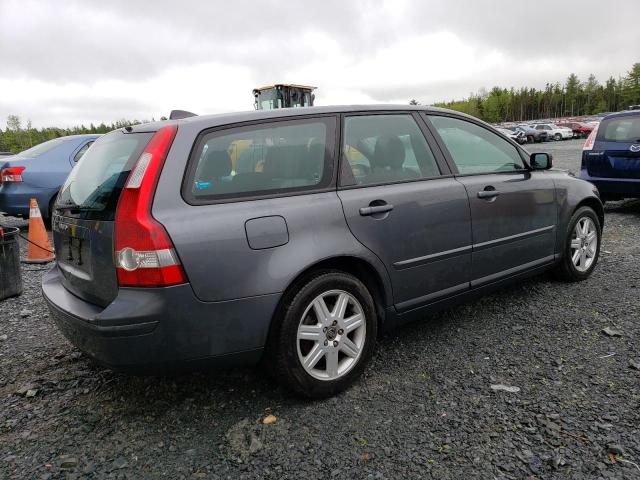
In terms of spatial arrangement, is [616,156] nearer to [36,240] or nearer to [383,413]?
[383,413]

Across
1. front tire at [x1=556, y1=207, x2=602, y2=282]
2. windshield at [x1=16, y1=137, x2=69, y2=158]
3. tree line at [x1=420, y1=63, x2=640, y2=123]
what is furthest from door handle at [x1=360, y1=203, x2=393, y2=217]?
tree line at [x1=420, y1=63, x2=640, y2=123]

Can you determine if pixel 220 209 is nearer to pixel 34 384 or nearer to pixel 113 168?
pixel 113 168

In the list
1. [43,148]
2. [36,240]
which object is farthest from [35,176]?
[36,240]

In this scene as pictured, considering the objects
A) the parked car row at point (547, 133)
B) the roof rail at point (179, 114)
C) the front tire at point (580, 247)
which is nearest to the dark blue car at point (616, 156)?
the front tire at point (580, 247)

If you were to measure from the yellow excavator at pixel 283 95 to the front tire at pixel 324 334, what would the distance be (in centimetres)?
1725

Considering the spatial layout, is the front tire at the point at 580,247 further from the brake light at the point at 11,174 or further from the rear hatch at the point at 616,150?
the brake light at the point at 11,174

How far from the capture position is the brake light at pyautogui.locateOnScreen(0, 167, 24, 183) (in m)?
7.46

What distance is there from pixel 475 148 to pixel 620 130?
4.95 m

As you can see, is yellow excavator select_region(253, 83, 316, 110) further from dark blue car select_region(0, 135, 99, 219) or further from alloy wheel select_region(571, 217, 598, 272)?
alloy wheel select_region(571, 217, 598, 272)

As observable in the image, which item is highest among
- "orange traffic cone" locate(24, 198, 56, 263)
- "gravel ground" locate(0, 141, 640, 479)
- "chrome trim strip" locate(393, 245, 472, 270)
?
"chrome trim strip" locate(393, 245, 472, 270)

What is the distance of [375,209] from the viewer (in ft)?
9.27

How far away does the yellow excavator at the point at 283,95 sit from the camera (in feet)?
64.6

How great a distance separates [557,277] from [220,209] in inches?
130

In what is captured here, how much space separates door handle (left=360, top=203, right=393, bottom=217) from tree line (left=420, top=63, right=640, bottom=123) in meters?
114
